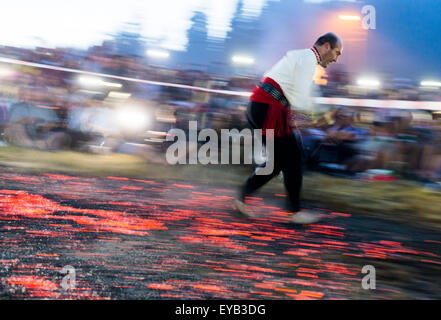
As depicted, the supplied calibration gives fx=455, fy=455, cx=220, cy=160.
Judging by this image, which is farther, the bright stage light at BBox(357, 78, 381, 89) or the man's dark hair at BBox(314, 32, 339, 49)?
the bright stage light at BBox(357, 78, 381, 89)

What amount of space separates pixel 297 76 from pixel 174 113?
4124mm

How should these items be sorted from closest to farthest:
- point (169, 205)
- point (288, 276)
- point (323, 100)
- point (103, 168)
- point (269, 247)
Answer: point (288, 276) < point (269, 247) < point (169, 205) < point (103, 168) < point (323, 100)

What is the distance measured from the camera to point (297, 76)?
12.2 feet

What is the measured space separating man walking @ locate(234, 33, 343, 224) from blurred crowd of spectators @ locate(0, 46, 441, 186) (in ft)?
9.12

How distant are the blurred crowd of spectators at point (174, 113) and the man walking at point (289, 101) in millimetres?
2780

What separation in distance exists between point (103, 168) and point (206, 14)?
6515mm

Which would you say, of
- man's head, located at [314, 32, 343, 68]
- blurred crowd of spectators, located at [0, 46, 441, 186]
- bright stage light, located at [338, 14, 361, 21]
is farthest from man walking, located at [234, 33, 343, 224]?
bright stage light, located at [338, 14, 361, 21]

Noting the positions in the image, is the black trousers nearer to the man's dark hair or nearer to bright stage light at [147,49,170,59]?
the man's dark hair

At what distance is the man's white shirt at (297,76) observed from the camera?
12.1 ft

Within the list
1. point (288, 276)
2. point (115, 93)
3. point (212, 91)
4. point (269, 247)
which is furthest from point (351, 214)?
point (115, 93)

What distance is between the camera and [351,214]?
4.57 m

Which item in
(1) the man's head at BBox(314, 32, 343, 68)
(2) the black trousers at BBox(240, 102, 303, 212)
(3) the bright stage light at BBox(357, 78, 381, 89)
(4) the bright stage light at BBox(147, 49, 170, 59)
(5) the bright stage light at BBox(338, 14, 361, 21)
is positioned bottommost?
(2) the black trousers at BBox(240, 102, 303, 212)

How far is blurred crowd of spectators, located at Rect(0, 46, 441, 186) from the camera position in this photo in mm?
6273

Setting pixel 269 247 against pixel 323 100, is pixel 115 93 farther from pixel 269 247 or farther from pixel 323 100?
pixel 269 247
